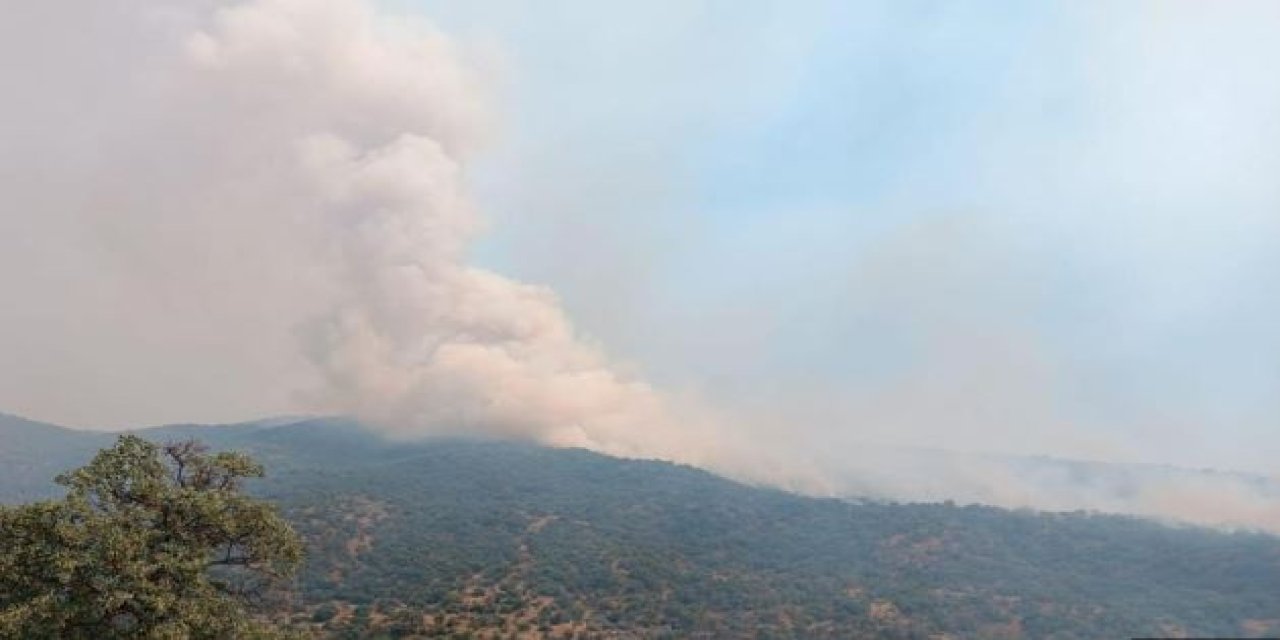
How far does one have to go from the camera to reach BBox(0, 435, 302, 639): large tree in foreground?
26359mm

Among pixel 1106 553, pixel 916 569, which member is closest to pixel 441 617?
pixel 916 569

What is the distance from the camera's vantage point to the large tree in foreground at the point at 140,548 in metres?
26.4

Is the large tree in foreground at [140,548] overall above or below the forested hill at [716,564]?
above

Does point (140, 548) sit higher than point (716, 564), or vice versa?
point (140, 548)

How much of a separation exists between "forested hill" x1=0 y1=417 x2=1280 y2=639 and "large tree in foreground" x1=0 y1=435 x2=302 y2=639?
100 ft

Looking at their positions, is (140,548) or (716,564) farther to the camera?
(716,564)

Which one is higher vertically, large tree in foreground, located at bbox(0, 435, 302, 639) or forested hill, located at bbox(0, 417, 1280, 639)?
large tree in foreground, located at bbox(0, 435, 302, 639)

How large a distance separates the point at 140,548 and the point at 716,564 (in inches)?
2912

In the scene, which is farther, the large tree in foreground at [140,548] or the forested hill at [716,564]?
the forested hill at [716,564]

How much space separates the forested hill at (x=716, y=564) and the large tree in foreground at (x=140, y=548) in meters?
30.6

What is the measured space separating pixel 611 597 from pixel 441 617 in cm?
1713

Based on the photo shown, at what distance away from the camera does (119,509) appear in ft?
97.9

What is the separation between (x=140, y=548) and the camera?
2781 cm

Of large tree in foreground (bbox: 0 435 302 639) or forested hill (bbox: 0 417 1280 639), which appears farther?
forested hill (bbox: 0 417 1280 639)
